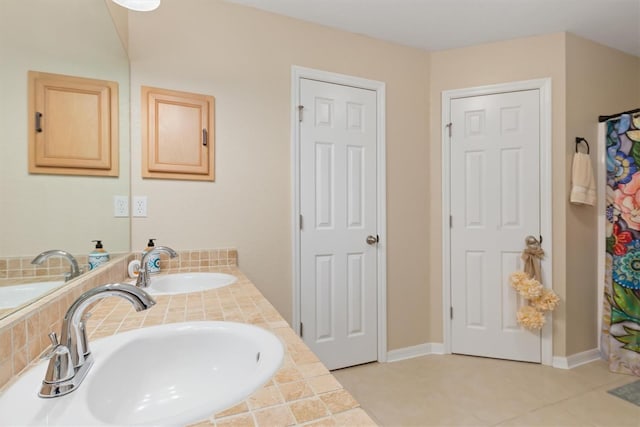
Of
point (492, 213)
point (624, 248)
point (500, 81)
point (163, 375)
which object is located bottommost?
point (163, 375)

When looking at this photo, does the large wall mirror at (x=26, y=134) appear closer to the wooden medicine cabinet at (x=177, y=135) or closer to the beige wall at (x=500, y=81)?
the wooden medicine cabinet at (x=177, y=135)

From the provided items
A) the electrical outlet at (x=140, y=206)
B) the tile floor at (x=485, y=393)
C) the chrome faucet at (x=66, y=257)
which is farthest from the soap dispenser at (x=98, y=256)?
the tile floor at (x=485, y=393)

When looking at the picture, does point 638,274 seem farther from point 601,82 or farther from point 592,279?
point 601,82

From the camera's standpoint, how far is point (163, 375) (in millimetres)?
753

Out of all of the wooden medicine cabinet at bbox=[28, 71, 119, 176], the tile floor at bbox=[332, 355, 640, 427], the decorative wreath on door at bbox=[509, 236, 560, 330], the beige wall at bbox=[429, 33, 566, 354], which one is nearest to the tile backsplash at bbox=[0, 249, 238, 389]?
the wooden medicine cabinet at bbox=[28, 71, 119, 176]

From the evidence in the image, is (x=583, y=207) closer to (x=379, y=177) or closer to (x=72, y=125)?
(x=379, y=177)

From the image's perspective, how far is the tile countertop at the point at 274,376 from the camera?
46 cm

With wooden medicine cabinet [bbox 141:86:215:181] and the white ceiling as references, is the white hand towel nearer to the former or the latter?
the white ceiling

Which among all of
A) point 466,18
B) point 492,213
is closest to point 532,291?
point 492,213

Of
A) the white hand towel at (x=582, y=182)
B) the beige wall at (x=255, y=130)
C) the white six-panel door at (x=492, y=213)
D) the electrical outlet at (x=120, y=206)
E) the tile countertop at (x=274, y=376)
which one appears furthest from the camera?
the white six-panel door at (x=492, y=213)

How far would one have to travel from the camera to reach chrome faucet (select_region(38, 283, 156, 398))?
0.50 meters

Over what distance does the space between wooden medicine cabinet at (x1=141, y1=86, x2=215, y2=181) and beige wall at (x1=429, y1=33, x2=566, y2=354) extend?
68.3 inches

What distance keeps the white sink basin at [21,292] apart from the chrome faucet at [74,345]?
0.58 ft

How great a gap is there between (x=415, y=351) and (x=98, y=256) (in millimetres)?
2235
